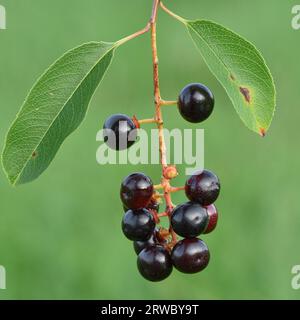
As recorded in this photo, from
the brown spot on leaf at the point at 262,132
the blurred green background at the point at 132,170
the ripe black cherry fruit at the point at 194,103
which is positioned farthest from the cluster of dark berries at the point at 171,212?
the blurred green background at the point at 132,170

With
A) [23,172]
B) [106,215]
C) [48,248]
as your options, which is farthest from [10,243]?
[23,172]

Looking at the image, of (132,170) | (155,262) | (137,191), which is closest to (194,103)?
(137,191)

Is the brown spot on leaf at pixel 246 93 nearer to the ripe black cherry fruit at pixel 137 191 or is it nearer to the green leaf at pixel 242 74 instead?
the green leaf at pixel 242 74

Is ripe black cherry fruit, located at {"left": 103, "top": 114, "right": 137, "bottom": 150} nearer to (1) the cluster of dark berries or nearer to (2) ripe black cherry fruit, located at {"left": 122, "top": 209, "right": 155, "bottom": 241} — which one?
(1) the cluster of dark berries

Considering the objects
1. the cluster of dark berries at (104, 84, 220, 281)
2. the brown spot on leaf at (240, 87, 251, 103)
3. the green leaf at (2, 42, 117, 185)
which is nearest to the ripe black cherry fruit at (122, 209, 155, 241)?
the cluster of dark berries at (104, 84, 220, 281)
